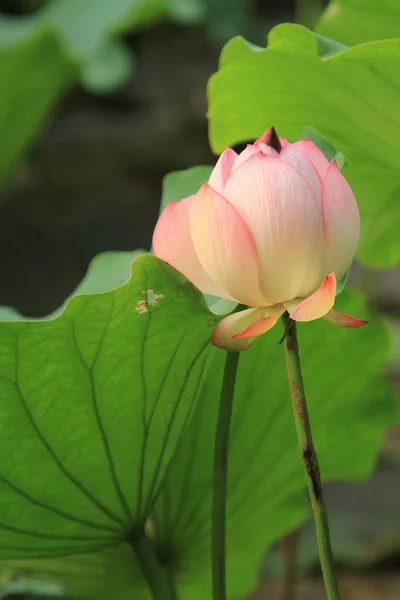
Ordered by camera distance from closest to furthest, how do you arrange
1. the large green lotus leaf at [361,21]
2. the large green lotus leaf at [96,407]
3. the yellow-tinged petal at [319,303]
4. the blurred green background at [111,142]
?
the yellow-tinged petal at [319,303] < the large green lotus leaf at [96,407] < the large green lotus leaf at [361,21] < the blurred green background at [111,142]

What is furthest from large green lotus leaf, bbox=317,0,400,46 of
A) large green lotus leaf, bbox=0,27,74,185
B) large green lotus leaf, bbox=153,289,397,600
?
large green lotus leaf, bbox=0,27,74,185

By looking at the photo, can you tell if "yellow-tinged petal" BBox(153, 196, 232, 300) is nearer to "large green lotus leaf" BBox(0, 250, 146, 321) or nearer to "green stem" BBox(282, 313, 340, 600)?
"green stem" BBox(282, 313, 340, 600)

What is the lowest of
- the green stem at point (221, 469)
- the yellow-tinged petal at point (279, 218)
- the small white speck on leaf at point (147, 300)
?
the green stem at point (221, 469)

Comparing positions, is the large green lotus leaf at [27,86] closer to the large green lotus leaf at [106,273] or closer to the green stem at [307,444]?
the large green lotus leaf at [106,273]

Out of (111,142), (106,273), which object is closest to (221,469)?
(106,273)

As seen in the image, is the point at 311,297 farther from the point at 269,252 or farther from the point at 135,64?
the point at 135,64

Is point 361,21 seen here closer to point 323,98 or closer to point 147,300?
point 323,98

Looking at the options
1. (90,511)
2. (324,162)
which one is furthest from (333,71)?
(90,511)

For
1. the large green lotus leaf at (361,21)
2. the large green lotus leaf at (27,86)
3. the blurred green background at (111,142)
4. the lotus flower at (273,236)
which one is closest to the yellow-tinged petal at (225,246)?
the lotus flower at (273,236)
